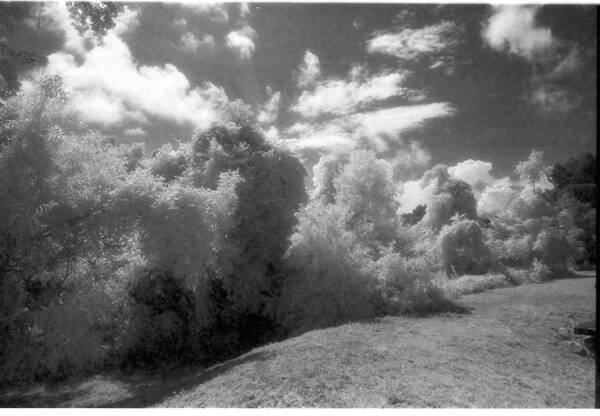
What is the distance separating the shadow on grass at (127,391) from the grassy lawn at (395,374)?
0.04 meters

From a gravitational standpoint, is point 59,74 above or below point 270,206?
above

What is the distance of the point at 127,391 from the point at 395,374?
6.88 meters

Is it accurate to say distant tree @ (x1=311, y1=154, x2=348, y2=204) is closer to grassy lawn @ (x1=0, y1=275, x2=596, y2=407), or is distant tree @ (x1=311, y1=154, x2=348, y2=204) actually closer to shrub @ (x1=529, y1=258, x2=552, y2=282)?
grassy lawn @ (x1=0, y1=275, x2=596, y2=407)

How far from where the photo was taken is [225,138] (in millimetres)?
17203

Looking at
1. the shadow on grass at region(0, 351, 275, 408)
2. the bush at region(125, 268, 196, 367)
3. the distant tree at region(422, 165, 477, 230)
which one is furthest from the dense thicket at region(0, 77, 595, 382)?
the distant tree at region(422, 165, 477, 230)

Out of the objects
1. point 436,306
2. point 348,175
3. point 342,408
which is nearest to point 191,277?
point 342,408

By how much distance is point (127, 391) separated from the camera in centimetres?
956

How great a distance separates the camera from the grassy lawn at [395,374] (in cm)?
620

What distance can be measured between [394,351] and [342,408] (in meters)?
3.12

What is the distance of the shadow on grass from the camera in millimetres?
8148

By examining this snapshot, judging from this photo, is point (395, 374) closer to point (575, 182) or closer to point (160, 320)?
point (160, 320)

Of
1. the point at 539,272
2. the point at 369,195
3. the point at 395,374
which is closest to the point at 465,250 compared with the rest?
the point at 539,272

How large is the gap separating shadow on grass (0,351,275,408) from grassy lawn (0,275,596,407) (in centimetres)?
4
